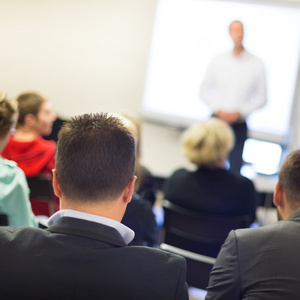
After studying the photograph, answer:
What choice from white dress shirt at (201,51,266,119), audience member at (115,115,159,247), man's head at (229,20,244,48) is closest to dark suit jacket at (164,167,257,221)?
audience member at (115,115,159,247)

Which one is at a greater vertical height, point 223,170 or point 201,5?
point 201,5

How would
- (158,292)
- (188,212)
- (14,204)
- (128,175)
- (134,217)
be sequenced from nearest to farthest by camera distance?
1. (158,292)
2. (128,175)
3. (14,204)
4. (134,217)
5. (188,212)

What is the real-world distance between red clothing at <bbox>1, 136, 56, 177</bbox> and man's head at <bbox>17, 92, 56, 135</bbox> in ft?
0.72

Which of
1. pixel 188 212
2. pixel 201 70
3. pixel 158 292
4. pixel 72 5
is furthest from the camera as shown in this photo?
pixel 72 5

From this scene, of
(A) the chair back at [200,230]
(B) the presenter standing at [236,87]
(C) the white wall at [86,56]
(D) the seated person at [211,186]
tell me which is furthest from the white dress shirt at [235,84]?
(A) the chair back at [200,230]

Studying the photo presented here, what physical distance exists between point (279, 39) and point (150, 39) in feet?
4.51

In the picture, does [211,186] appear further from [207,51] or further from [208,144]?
[207,51]

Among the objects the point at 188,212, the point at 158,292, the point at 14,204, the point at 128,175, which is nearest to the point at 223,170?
the point at 188,212

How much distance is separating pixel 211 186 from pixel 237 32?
103 inches

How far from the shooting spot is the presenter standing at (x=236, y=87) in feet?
15.1

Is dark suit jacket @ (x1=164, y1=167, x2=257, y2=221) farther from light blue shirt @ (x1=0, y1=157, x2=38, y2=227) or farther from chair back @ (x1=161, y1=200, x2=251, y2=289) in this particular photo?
light blue shirt @ (x1=0, y1=157, x2=38, y2=227)

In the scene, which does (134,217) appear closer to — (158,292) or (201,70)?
(158,292)

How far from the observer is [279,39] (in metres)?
4.71

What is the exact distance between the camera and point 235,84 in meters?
4.68
